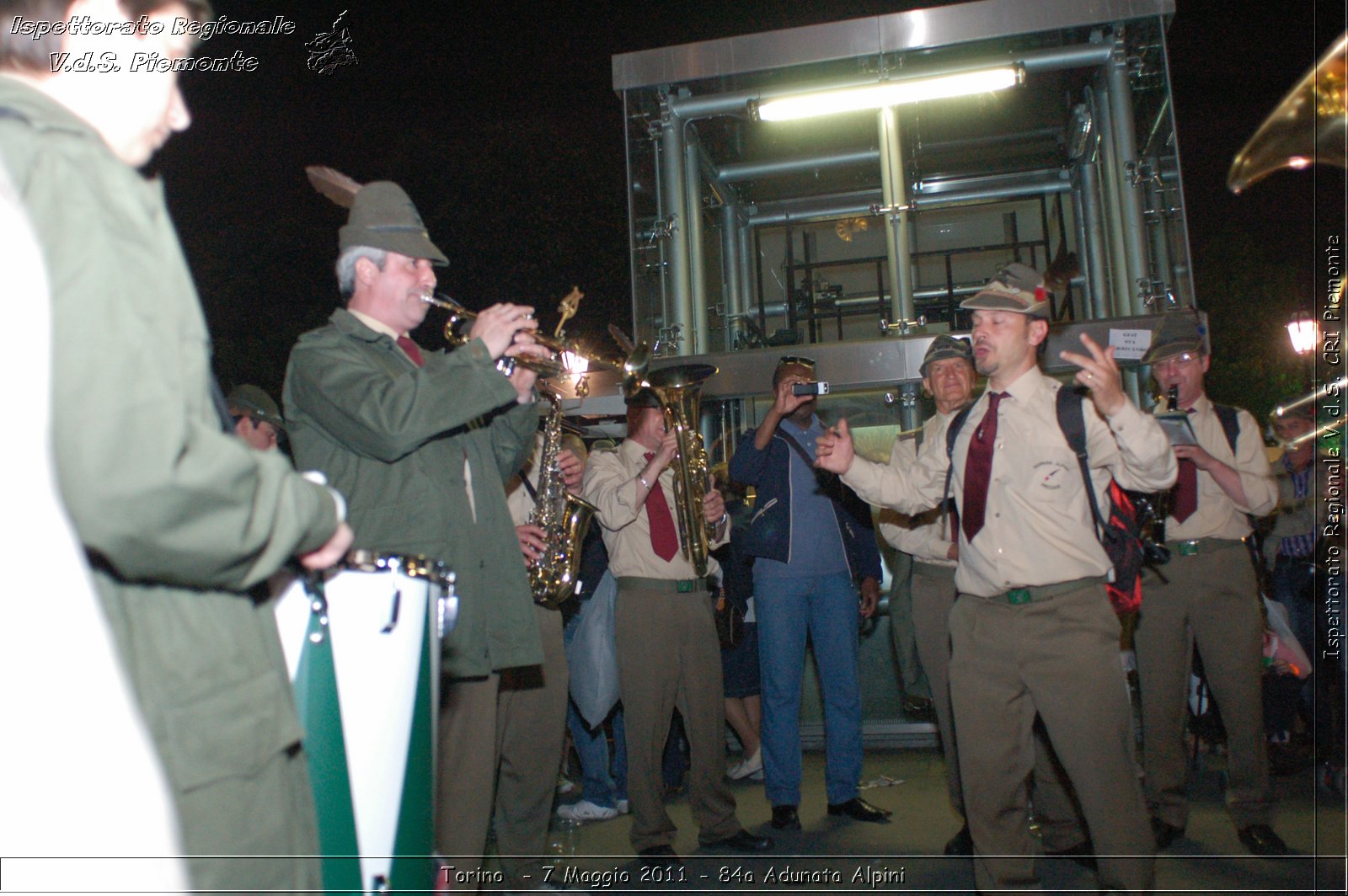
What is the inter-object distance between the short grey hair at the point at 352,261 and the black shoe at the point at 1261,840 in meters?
4.71

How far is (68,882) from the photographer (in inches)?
51.4

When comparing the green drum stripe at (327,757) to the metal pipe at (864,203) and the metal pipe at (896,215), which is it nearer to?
the metal pipe at (896,215)

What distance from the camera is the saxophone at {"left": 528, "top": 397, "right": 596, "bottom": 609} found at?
199 inches

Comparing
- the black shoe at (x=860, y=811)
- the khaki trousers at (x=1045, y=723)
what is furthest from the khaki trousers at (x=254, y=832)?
the black shoe at (x=860, y=811)

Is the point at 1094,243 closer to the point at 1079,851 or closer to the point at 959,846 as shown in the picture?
the point at 1079,851

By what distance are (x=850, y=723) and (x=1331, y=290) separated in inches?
131

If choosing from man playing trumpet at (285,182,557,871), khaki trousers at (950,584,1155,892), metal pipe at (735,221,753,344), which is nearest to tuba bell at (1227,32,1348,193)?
khaki trousers at (950,584,1155,892)

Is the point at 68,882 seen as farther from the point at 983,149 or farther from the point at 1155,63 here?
the point at 983,149

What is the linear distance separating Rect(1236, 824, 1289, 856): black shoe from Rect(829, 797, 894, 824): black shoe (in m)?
1.77

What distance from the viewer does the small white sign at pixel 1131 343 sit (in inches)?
229

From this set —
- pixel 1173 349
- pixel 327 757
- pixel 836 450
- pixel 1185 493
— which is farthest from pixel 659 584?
pixel 327 757

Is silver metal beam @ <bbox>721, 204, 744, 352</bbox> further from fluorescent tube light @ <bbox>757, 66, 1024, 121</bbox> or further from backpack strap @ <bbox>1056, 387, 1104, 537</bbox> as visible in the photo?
backpack strap @ <bbox>1056, 387, 1104, 537</bbox>

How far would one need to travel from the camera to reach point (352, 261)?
11.9 ft

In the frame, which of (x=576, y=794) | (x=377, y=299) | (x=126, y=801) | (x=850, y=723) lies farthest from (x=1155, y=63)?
(x=126, y=801)
